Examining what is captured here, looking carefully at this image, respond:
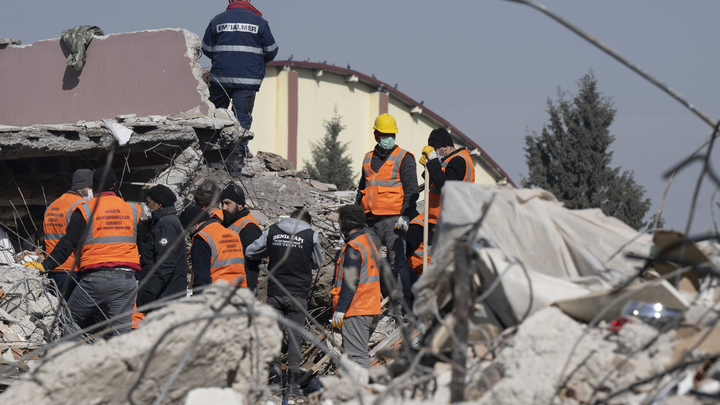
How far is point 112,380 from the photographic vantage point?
8.00 ft

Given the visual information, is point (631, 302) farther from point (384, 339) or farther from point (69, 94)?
point (69, 94)

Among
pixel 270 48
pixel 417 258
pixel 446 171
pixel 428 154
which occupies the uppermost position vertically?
pixel 270 48

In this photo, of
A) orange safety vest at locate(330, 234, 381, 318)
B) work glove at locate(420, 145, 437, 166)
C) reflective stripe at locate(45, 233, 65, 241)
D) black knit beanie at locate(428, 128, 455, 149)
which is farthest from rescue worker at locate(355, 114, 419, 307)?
reflective stripe at locate(45, 233, 65, 241)

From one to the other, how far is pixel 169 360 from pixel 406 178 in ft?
14.5

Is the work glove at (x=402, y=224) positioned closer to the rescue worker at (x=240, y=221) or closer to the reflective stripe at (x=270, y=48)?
the rescue worker at (x=240, y=221)

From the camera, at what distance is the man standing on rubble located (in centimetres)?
796

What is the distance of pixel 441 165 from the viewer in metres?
6.47

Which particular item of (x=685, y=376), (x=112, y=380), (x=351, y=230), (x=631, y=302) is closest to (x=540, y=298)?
(x=631, y=302)

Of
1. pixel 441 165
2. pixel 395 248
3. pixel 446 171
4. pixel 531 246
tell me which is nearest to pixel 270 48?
pixel 441 165

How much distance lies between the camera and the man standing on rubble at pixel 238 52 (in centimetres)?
796

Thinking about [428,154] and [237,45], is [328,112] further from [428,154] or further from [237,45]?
[428,154]

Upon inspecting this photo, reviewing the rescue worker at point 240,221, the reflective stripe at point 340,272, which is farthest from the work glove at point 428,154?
the rescue worker at point 240,221

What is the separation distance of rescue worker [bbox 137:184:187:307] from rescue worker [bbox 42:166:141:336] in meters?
0.19

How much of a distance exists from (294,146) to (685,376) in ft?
58.2
